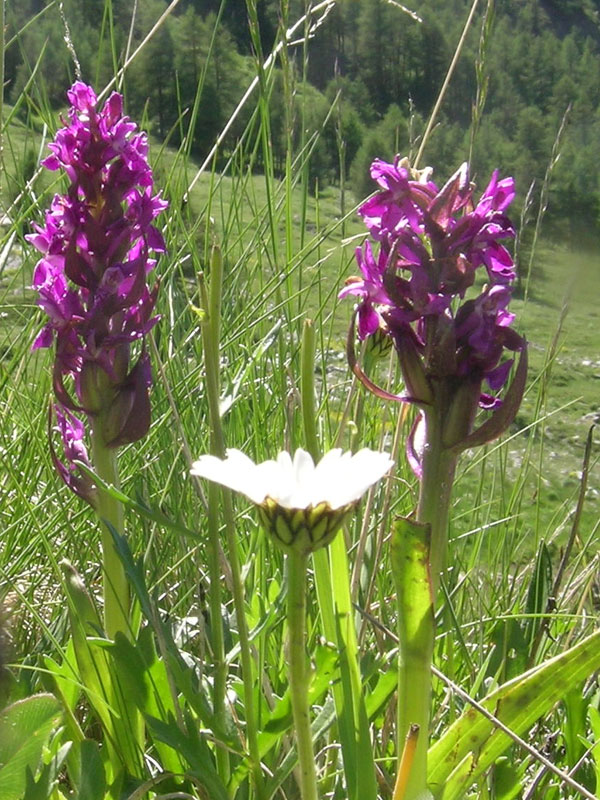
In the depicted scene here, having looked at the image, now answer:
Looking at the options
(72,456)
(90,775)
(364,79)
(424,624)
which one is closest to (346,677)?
(424,624)

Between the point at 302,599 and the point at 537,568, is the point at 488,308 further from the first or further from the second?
the point at 537,568

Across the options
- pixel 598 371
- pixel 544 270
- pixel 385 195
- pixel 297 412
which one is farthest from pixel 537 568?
pixel 598 371

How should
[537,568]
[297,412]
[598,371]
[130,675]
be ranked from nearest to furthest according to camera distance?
[130,675] < [537,568] < [297,412] < [598,371]

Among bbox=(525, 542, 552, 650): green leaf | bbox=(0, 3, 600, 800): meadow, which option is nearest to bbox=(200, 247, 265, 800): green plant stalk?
bbox=(0, 3, 600, 800): meadow

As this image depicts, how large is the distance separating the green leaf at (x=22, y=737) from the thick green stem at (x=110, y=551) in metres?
0.15

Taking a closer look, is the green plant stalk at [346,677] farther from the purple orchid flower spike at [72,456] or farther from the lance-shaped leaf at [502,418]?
the purple orchid flower spike at [72,456]

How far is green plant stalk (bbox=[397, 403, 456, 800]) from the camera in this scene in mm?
576

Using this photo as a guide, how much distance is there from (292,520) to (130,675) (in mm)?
254

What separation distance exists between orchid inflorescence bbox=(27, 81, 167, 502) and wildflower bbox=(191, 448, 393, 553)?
291 mm

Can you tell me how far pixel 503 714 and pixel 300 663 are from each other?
0.20 metres

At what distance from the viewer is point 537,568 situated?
916 mm

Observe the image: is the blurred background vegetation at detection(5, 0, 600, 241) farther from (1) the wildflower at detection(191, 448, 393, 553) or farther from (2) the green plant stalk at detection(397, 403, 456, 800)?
(1) the wildflower at detection(191, 448, 393, 553)

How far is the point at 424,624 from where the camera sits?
574 millimetres

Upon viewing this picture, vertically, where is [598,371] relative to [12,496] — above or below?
below
